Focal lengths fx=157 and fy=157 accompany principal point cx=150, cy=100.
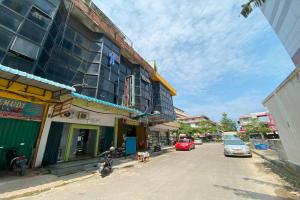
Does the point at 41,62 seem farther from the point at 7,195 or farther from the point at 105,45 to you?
the point at 7,195

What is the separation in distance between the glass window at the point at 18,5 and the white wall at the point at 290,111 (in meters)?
12.4

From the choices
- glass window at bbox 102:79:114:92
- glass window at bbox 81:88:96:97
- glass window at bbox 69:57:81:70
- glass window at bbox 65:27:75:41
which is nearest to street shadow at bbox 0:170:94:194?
glass window at bbox 81:88:96:97

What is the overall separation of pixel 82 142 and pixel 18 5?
401 inches

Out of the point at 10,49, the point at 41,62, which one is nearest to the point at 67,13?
the point at 41,62

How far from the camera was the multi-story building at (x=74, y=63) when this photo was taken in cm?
820

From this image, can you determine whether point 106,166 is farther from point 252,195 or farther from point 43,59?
point 43,59

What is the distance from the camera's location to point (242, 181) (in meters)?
6.68

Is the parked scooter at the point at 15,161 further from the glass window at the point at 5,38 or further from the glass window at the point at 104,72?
→ the glass window at the point at 104,72

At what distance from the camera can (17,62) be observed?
8000 mm

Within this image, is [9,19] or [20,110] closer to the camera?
[20,110]

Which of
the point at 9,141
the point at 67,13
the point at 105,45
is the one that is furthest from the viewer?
the point at 105,45

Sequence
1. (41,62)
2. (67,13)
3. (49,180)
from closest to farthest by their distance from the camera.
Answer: (49,180)
(41,62)
(67,13)

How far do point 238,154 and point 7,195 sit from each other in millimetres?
15850

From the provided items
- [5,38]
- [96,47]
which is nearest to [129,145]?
[96,47]
